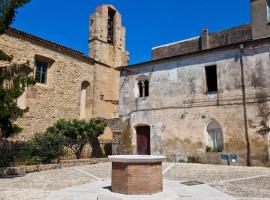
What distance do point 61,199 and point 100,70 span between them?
17.7 m

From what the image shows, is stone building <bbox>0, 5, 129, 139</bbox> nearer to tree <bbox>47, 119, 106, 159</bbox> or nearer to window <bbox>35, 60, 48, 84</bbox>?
window <bbox>35, 60, 48, 84</bbox>

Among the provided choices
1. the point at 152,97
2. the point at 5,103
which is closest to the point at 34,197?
the point at 5,103

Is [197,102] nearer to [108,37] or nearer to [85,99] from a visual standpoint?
[85,99]

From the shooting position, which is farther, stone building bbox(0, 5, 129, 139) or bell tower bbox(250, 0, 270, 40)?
stone building bbox(0, 5, 129, 139)

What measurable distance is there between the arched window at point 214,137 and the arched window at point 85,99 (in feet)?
34.0

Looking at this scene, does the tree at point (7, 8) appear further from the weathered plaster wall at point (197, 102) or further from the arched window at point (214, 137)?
the arched window at point (214, 137)

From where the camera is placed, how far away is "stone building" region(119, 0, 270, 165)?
13.6 m

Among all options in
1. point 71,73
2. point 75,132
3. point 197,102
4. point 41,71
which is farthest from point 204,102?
point 41,71

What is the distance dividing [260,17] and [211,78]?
525 cm

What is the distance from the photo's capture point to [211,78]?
1556 centimetres

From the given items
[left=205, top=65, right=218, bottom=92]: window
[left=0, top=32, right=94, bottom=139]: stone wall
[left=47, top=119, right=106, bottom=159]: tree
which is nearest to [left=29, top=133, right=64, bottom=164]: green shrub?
[left=47, top=119, right=106, bottom=159]: tree

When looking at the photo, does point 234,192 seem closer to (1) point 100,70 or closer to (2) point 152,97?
(2) point 152,97

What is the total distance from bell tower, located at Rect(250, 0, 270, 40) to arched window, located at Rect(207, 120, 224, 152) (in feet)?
21.7

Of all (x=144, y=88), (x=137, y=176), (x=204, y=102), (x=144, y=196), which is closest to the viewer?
(x=144, y=196)
